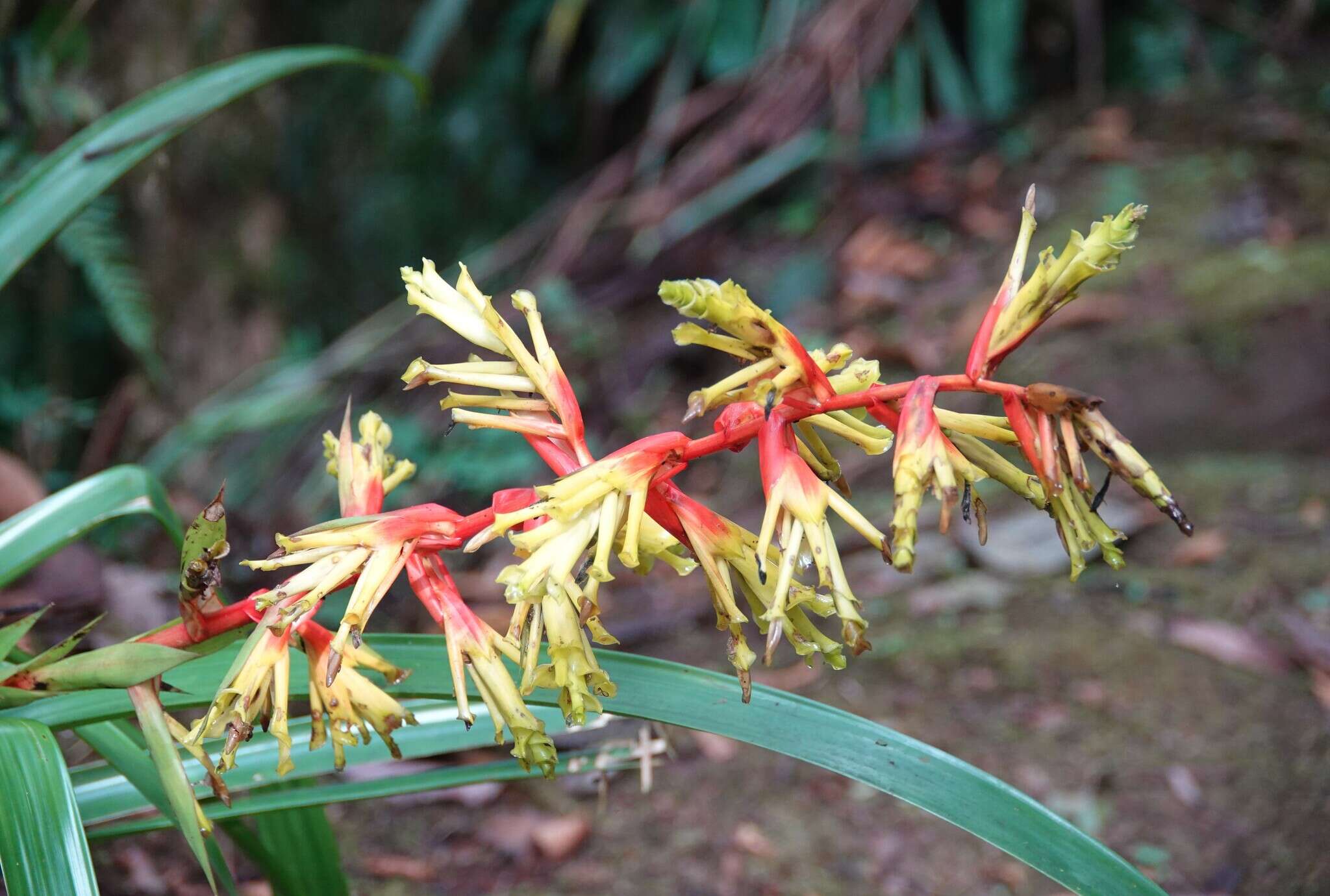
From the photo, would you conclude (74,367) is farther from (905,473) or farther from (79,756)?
(905,473)

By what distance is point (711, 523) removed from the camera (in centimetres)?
57

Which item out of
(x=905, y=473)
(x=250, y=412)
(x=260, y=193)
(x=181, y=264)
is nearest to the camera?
(x=905, y=473)

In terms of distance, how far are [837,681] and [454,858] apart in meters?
0.61

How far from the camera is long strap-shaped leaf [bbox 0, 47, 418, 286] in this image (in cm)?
90

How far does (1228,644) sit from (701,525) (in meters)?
1.20

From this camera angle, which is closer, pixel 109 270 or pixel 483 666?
pixel 483 666

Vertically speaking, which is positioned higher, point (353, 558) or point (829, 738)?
point (353, 558)

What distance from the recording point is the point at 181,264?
8.59ft

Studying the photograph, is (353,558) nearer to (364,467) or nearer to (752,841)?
(364,467)

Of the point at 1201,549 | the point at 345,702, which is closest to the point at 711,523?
the point at 345,702

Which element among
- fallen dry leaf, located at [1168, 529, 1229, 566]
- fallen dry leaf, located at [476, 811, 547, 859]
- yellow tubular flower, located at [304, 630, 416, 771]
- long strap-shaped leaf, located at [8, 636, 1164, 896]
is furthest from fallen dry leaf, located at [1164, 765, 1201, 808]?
yellow tubular flower, located at [304, 630, 416, 771]

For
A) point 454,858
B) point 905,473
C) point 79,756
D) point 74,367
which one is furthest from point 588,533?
point 74,367

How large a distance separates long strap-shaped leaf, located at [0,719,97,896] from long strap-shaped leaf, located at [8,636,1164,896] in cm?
4

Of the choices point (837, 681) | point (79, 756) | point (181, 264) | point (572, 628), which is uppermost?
point (181, 264)
